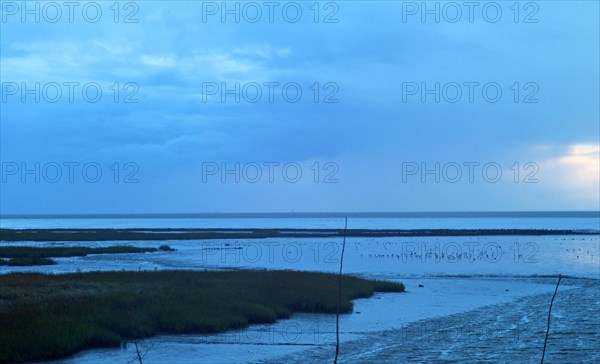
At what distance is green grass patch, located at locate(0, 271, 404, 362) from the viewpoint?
17.6 metres

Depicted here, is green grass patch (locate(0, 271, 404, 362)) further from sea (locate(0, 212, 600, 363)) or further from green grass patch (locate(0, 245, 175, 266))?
green grass patch (locate(0, 245, 175, 266))

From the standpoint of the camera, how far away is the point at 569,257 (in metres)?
59.7

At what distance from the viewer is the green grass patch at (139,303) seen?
693 inches

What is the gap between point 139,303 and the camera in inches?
906

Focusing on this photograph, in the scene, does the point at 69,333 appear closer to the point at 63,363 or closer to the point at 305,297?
the point at 63,363

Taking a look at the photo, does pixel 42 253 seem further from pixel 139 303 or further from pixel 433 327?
pixel 433 327

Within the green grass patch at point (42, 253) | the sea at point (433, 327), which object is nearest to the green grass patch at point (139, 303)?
the sea at point (433, 327)

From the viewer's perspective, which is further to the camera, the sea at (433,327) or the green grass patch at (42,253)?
the green grass patch at (42,253)

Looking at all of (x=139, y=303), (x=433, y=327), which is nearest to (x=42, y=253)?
→ (x=139, y=303)

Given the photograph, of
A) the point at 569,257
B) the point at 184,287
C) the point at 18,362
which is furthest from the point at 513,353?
the point at 569,257

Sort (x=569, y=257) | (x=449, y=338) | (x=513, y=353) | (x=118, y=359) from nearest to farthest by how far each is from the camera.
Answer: (x=118, y=359) → (x=513, y=353) → (x=449, y=338) → (x=569, y=257)

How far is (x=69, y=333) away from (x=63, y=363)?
5.38ft

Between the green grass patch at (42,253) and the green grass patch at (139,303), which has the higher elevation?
the green grass patch at (139,303)

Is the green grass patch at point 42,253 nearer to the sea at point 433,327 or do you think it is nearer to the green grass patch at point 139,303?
the sea at point 433,327
